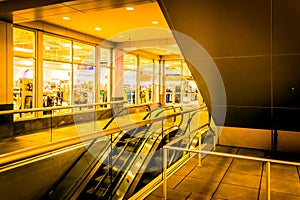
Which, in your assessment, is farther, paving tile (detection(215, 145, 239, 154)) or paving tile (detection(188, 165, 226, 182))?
paving tile (detection(215, 145, 239, 154))

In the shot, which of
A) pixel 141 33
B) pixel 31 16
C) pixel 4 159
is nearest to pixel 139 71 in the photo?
pixel 141 33

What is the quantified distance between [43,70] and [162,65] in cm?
895

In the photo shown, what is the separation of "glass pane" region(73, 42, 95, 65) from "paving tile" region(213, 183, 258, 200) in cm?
808

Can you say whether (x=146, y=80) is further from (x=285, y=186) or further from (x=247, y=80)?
(x=285, y=186)

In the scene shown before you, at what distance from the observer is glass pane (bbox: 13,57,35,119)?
8027mm

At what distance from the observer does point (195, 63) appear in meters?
4.79

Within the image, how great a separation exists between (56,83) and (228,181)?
770 cm

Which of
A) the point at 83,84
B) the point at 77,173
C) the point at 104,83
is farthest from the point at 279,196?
the point at 104,83

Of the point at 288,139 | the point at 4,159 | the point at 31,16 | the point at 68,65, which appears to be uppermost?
the point at 31,16

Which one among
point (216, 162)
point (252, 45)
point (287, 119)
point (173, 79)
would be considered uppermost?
point (173, 79)

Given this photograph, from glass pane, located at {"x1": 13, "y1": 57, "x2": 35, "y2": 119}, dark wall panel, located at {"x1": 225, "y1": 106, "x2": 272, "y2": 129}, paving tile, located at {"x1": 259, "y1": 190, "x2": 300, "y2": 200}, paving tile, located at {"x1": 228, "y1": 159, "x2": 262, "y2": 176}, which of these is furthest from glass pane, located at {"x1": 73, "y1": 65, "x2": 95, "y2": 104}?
paving tile, located at {"x1": 259, "y1": 190, "x2": 300, "y2": 200}

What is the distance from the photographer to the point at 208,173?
14.2 ft

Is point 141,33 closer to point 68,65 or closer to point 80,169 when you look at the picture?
point 68,65

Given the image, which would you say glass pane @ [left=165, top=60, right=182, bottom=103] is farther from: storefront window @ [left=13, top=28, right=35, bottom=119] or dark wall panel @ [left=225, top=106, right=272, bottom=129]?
dark wall panel @ [left=225, top=106, right=272, bottom=129]
